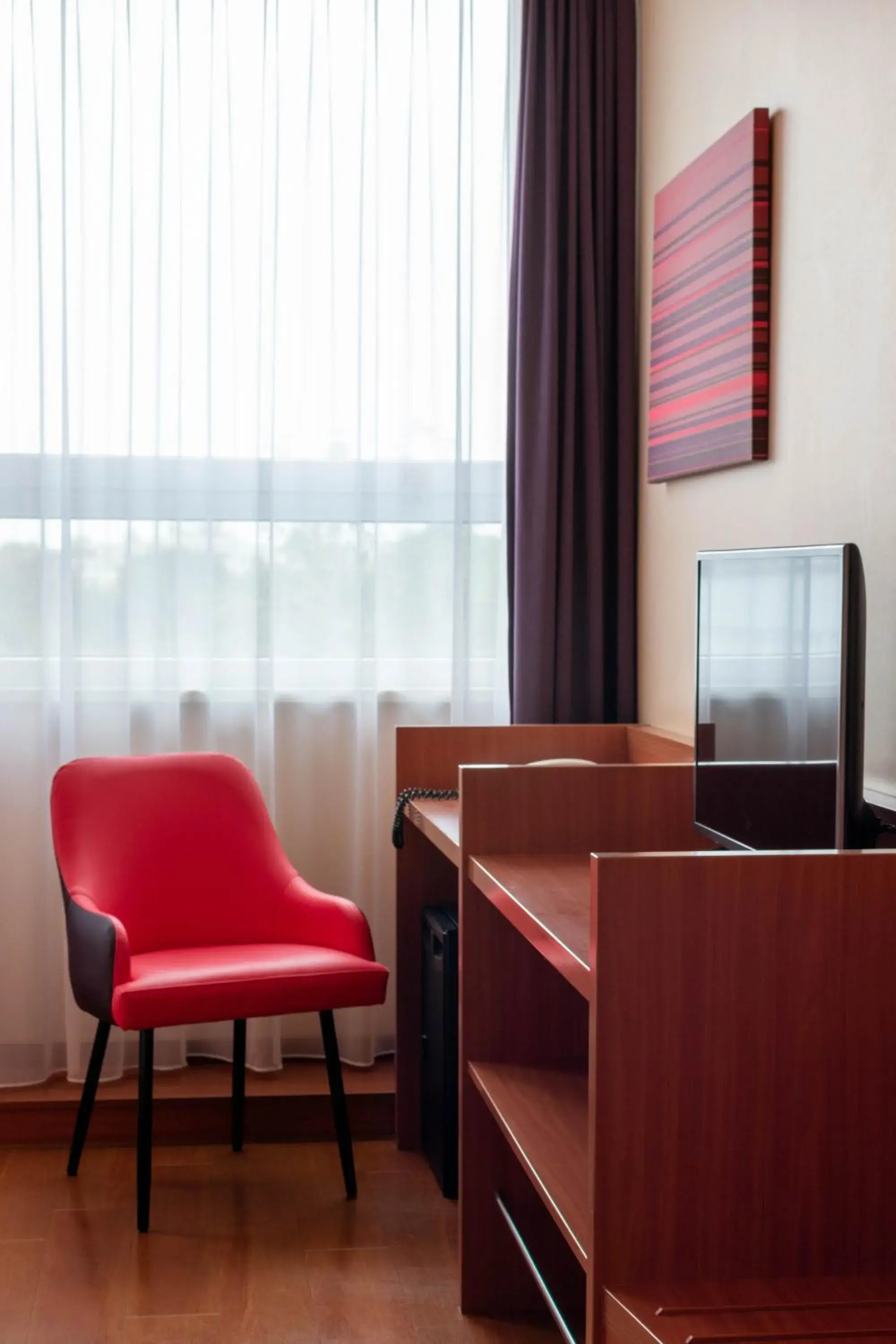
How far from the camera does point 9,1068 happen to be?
3523 millimetres

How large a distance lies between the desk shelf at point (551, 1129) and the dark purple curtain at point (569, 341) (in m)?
1.33

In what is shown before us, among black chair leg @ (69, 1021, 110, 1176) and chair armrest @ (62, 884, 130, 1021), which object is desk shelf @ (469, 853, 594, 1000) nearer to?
chair armrest @ (62, 884, 130, 1021)

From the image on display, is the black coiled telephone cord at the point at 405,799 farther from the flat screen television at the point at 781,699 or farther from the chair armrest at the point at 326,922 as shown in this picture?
the flat screen television at the point at 781,699

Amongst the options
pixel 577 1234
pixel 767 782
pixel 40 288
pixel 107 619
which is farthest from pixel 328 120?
pixel 577 1234

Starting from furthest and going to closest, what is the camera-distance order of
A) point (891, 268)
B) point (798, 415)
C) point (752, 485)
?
point (752, 485) < point (798, 415) < point (891, 268)

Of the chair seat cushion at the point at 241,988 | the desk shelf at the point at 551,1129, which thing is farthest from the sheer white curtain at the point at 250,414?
the desk shelf at the point at 551,1129

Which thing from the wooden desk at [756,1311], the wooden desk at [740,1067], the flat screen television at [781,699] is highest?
the flat screen television at [781,699]

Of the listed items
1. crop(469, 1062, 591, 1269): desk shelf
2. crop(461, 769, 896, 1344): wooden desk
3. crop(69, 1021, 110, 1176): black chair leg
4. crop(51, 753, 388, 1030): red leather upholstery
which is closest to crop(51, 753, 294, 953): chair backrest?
crop(51, 753, 388, 1030): red leather upholstery

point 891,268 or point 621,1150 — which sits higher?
point 891,268

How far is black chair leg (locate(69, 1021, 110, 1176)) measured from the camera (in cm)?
306

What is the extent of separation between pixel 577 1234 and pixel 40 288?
264cm

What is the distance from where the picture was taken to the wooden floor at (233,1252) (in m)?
2.44

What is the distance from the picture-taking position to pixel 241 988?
2.81m

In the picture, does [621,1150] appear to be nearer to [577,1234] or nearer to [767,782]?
[577,1234]
